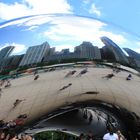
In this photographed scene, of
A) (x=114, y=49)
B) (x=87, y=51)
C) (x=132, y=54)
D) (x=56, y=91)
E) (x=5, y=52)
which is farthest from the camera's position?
(x=132, y=54)

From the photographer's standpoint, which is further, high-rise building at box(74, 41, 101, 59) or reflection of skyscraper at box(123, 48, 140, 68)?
reflection of skyscraper at box(123, 48, 140, 68)

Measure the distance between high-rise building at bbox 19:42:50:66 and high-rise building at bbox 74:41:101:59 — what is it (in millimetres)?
381

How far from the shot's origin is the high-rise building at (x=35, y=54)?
6.29 metres

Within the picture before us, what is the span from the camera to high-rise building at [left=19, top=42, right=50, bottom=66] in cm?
629

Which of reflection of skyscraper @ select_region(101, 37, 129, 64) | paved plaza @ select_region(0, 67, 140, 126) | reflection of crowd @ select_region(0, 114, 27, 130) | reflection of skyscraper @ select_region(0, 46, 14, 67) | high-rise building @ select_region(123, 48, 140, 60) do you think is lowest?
reflection of crowd @ select_region(0, 114, 27, 130)

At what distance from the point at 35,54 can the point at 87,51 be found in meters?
0.66

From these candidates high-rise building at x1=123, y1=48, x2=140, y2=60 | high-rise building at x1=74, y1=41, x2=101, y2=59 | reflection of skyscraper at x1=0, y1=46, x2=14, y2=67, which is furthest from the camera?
high-rise building at x1=123, y1=48, x2=140, y2=60

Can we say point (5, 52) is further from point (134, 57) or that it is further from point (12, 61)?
point (134, 57)

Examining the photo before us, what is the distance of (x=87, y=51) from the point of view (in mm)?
6523

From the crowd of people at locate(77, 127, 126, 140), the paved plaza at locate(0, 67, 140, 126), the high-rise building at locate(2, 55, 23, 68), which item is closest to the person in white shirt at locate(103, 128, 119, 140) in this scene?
the crowd of people at locate(77, 127, 126, 140)

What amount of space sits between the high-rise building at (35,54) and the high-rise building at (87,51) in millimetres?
381

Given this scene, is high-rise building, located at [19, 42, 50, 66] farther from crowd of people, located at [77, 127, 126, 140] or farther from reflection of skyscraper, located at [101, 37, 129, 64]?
crowd of people, located at [77, 127, 126, 140]

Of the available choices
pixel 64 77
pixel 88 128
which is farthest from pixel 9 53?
pixel 88 128

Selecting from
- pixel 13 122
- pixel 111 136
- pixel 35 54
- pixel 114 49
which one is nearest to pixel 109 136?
pixel 111 136
